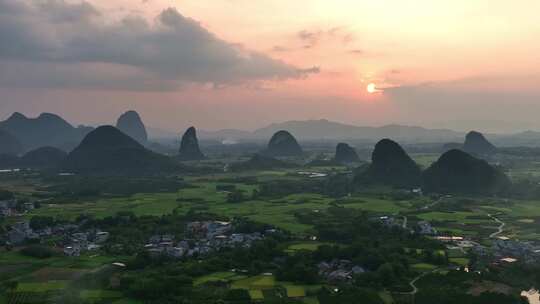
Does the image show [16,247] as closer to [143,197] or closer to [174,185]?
[143,197]

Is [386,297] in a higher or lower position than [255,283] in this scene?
lower

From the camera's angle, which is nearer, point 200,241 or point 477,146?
point 200,241

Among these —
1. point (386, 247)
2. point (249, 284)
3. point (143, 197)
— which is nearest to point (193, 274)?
point (249, 284)

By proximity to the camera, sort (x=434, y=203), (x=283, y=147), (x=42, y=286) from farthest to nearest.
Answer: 1. (x=283, y=147)
2. (x=434, y=203)
3. (x=42, y=286)

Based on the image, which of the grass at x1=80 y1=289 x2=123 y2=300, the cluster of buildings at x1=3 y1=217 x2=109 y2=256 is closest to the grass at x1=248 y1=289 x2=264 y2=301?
the grass at x1=80 y1=289 x2=123 y2=300

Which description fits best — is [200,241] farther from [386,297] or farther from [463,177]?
[463,177]

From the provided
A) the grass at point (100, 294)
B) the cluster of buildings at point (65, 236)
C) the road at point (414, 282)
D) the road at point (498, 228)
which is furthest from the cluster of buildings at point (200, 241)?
the road at point (498, 228)

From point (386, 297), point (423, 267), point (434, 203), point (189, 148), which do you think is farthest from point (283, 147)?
point (386, 297)
